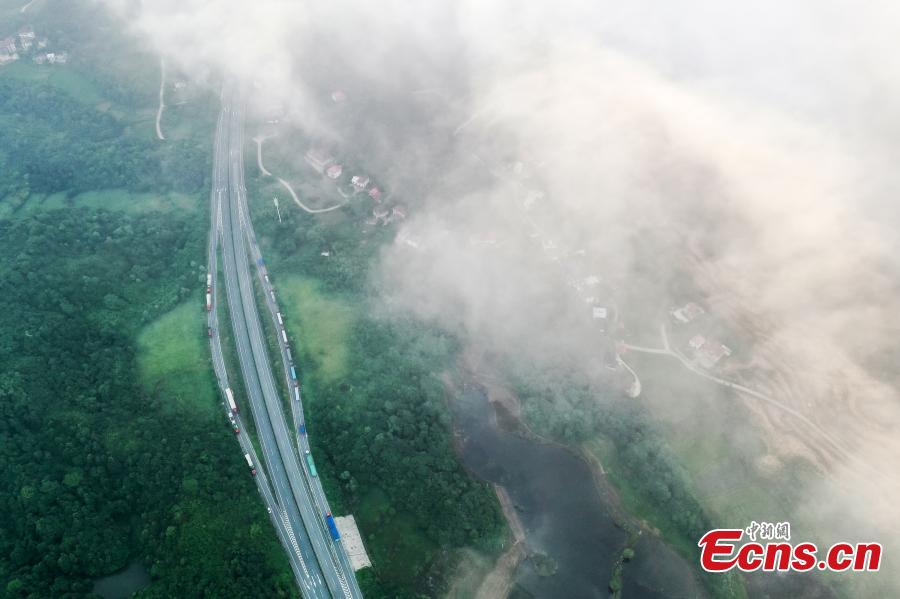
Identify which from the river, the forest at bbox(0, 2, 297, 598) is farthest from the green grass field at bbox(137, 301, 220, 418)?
the river

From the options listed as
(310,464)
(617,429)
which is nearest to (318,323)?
(310,464)

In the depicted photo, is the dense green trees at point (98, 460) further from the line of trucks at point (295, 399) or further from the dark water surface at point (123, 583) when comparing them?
the line of trucks at point (295, 399)

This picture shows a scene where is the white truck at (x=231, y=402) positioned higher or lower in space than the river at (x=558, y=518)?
higher

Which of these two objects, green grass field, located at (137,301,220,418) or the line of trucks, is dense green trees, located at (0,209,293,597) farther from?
the line of trucks

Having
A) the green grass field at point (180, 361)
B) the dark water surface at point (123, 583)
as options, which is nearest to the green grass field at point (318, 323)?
the green grass field at point (180, 361)

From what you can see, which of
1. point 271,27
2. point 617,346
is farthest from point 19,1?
point 617,346

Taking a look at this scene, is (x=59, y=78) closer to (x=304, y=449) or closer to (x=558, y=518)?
(x=304, y=449)
